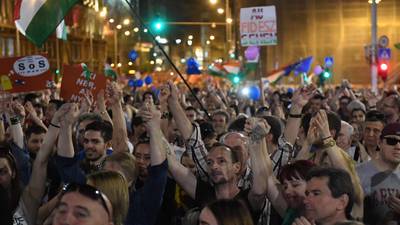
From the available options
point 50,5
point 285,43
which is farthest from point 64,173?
point 285,43

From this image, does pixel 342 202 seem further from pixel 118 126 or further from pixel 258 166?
pixel 118 126

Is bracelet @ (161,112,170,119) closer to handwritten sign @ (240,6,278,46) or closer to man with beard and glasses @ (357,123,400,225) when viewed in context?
man with beard and glasses @ (357,123,400,225)

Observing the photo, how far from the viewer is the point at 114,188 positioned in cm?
454

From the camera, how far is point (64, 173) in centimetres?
→ 573

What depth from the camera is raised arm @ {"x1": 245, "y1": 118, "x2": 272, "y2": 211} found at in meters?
5.36

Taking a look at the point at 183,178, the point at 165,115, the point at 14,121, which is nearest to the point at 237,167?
the point at 183,178

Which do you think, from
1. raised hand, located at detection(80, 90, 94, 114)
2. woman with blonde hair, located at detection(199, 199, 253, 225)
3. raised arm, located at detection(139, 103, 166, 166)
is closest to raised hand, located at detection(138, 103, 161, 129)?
raised arm, located at detection(139, 103, 166, 166)

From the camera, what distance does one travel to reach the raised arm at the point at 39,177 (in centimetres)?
568

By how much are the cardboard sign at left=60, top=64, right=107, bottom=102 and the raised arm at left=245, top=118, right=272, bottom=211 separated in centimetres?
436

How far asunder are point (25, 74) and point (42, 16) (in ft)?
3.95

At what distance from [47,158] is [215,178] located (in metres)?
1.43

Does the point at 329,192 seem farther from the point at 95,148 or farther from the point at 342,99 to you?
the point at 342,99

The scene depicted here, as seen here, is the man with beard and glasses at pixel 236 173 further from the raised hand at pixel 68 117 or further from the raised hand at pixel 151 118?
the raised hand at pixel 68 117

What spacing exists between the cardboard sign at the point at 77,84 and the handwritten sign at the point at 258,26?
7.10 metres
